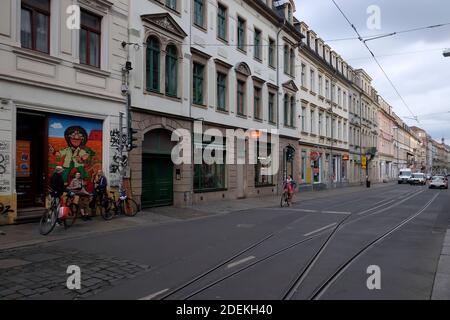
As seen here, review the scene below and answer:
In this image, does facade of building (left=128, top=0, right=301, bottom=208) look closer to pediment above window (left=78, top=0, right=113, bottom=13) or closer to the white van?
pediment above window (left=78, top=0, right=113, bottom=13)

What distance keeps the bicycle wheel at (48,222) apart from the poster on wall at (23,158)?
2373 mm

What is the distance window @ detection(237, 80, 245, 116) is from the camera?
2502 cm

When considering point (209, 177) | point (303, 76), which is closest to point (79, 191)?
point (209, 177)

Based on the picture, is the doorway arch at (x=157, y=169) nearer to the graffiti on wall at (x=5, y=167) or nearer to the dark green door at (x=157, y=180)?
the dark green door at (x=157, y=180)

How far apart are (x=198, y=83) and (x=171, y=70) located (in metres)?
2.36

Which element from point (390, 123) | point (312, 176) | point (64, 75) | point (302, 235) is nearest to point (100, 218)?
point (64, 75)

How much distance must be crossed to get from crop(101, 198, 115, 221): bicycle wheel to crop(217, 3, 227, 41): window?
12.2 m

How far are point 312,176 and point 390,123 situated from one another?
49239 millimetres

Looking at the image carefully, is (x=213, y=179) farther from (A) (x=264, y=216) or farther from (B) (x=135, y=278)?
(B) (x=135, y=278)

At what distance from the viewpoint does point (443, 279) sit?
643 centimetres

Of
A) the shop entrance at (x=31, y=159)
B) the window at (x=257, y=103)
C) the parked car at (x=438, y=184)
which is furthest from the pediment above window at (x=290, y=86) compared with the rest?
the parked car at (x=438, y=184)

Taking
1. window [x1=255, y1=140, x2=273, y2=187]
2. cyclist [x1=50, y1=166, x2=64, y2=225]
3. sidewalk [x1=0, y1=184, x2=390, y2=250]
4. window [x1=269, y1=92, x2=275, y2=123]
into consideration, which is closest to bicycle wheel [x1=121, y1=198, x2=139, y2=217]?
sidewalk [x1=0, y1=184, x2=390, y2=250]

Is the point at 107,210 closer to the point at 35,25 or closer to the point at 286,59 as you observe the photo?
the point at 35,25

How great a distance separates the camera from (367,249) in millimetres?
8984
